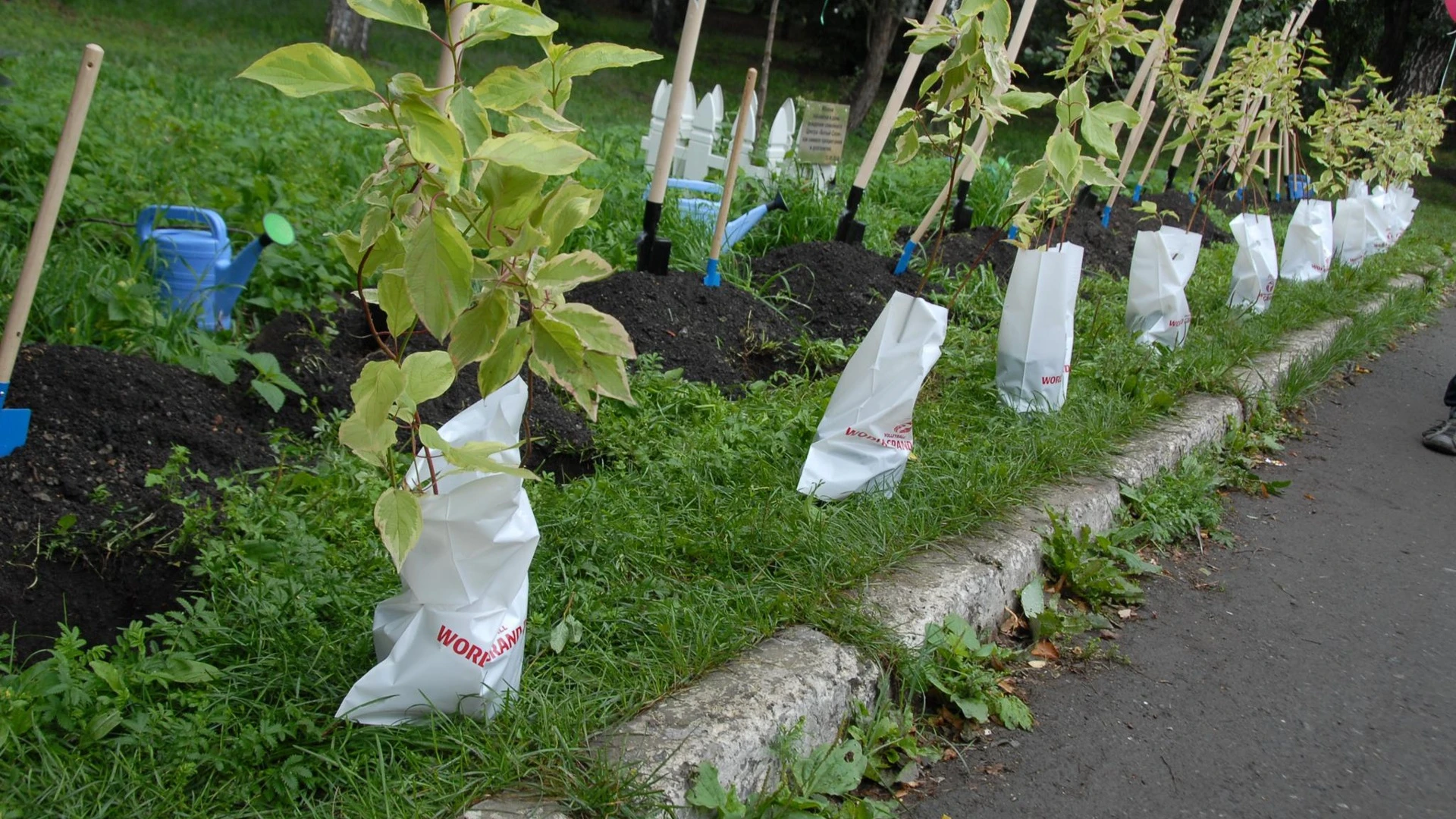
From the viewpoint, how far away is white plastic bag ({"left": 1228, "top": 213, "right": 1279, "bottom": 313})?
510cm

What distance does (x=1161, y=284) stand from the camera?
14.0 feet

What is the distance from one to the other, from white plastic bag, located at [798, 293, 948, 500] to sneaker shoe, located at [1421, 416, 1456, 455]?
2669 millimetres

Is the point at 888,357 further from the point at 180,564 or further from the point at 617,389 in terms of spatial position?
the point at 180,564

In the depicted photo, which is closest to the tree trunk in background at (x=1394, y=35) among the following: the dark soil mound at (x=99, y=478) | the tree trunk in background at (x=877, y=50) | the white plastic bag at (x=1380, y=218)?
the tree trunk in background at (x=877, y=50)

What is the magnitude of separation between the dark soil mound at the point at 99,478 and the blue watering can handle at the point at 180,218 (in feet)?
2.72

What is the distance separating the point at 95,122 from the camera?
505 cm

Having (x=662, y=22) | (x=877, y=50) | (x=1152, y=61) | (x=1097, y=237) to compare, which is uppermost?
(x=662, y=22)

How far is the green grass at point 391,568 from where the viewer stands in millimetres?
1653

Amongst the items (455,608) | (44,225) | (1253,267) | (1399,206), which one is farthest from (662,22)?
(455,608)

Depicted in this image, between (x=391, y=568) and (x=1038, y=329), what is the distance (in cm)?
205

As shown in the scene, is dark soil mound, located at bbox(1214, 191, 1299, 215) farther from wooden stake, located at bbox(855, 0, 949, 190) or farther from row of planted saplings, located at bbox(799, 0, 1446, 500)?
wooden stake, located at bbox(855, 0, 949, 190)

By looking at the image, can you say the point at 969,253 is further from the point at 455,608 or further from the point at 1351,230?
the point at 455,608

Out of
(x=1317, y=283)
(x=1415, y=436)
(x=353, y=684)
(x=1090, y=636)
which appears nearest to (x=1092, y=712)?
(x=1090, y=636)

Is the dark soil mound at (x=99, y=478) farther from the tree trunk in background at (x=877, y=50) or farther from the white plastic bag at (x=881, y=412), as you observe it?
the tree trunk in background at (x=877, y=50)
